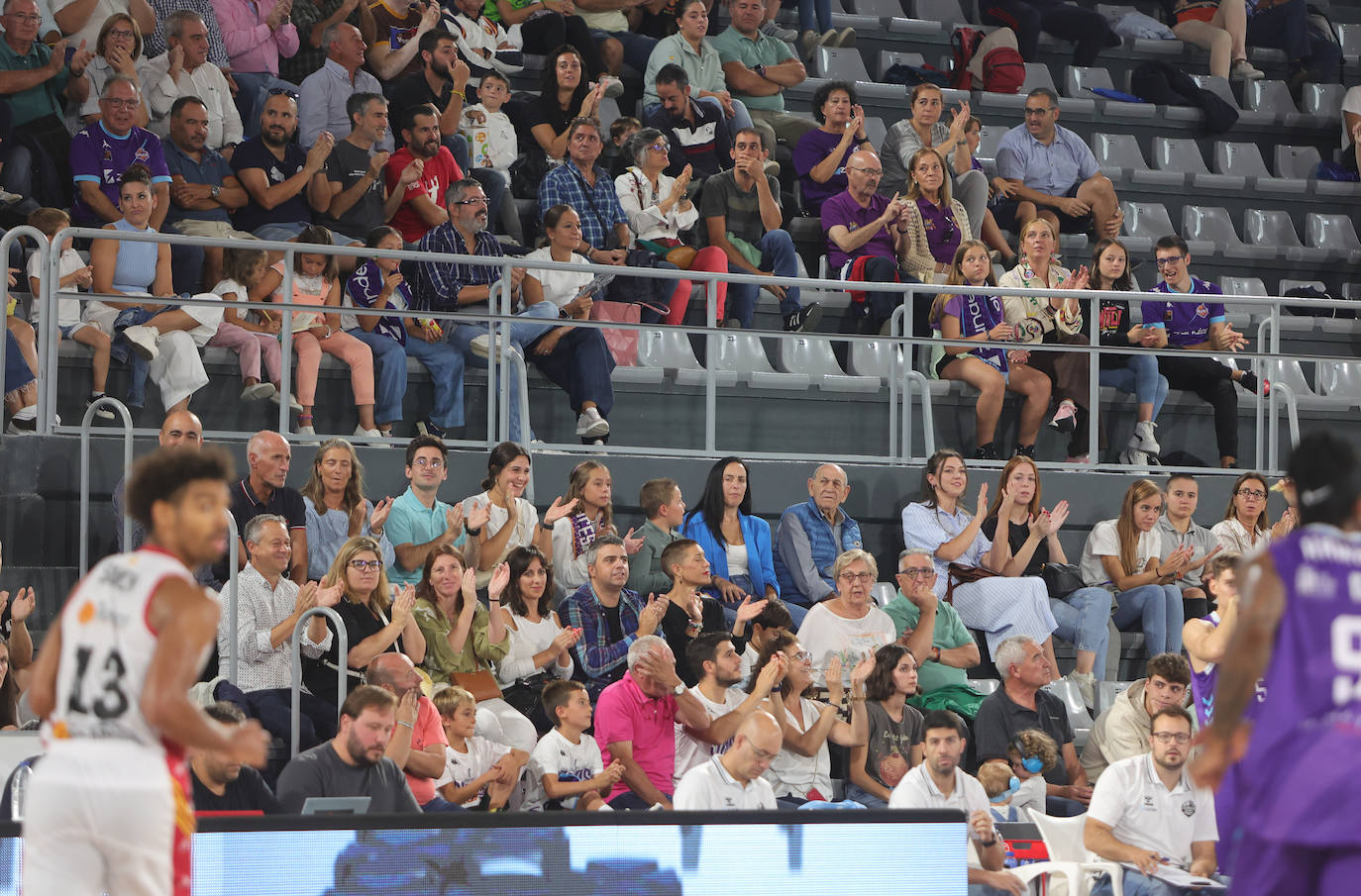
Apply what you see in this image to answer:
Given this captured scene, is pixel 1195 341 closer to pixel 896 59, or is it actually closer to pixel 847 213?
pixel 847 213

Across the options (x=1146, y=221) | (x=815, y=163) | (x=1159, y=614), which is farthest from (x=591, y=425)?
(x=1146, y=221)

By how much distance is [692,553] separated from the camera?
925cm

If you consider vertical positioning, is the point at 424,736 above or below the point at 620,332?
below

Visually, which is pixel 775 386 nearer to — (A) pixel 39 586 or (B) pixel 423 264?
(B) pixel 423 264

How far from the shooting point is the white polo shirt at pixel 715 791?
25.4 feet

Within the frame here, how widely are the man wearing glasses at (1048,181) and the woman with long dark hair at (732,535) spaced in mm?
4535

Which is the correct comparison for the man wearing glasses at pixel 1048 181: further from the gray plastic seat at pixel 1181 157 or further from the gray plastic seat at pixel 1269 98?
the gray plastic seat at pixel 1269 98

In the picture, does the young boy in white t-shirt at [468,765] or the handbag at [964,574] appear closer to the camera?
the young boy in white t-shirt at [468,765]

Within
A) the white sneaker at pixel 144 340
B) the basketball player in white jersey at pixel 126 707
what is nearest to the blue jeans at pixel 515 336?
the white sneaker at pixel 144 340

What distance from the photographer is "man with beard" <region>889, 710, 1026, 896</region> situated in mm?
8070

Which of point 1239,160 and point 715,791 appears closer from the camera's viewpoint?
point 715,791

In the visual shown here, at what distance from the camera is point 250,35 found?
39.5 ft

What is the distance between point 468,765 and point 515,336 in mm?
3107

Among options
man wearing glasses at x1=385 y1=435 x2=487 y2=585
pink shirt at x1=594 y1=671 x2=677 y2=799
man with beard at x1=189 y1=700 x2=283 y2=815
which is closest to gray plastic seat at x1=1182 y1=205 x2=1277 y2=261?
man wearing glasses at x1=385 y1=435 x2=487 y2=585
